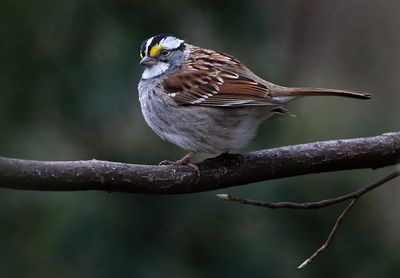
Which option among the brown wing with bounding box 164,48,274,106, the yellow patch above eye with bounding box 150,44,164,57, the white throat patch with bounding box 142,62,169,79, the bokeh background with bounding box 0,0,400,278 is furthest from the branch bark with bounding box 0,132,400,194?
the bokeh background with bounding box 0,0,400,278

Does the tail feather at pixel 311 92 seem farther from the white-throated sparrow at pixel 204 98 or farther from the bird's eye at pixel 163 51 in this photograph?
the bird's eye at pixel 163 51

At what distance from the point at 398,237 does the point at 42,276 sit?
271 centimetres

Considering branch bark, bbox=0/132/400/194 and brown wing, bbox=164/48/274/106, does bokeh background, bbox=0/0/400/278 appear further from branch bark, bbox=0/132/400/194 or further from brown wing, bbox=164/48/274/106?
branch bark, bbox=0/132/400/194

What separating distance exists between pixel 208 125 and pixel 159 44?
0.77m

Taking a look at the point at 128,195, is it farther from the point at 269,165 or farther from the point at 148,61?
the point at 269,165

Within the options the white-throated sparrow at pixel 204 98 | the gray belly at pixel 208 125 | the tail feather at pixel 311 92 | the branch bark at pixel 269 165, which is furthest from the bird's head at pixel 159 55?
the branch bark at pixel 269 165

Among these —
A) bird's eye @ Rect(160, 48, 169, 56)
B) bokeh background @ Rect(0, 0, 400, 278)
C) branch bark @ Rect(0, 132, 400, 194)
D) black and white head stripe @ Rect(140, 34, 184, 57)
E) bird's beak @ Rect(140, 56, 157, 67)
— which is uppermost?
black and white head stripe @ Rect(140, 34, 184, 57)

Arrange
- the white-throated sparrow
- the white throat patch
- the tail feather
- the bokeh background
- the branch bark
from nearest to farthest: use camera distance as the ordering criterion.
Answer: the branch bark < the tail feather < the white-throated sparrow < the white throat patch < the bokeh background

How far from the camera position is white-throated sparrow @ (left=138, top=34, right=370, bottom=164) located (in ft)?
15.1

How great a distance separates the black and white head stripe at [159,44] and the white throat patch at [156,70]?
10 cm

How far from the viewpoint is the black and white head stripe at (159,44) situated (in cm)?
512

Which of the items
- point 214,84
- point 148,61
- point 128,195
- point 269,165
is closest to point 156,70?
point 148,61

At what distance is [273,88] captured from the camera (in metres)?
4.68

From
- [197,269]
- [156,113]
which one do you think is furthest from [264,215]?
[156,113]
